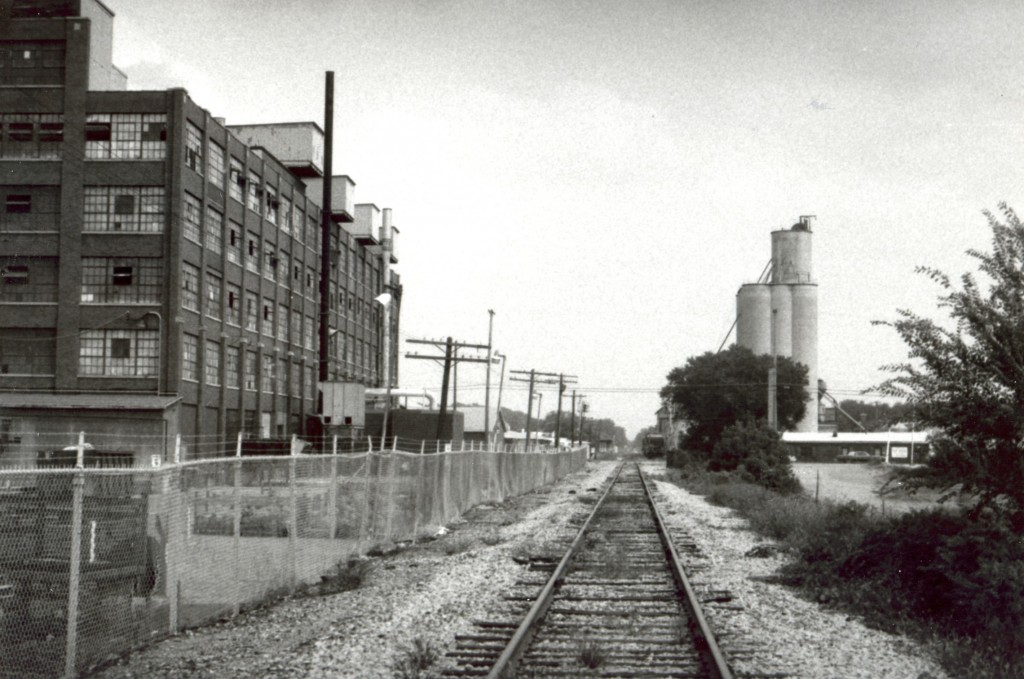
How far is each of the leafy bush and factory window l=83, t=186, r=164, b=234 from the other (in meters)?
27.2

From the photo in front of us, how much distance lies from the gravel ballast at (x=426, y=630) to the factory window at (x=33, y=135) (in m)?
37.2

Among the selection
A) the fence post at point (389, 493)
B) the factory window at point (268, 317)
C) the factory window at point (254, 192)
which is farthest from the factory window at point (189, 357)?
the fence post at point (389, 493)

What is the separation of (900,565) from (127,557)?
27.8ft

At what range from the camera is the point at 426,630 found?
33.2 ft

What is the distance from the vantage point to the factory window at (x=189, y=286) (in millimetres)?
47719

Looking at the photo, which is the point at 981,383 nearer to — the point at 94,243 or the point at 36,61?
the point at 94,243

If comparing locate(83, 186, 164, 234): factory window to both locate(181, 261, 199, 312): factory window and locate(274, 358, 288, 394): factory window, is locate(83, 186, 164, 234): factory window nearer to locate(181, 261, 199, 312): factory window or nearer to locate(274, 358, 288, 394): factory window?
locate(181, 261, 199, 312): factory window

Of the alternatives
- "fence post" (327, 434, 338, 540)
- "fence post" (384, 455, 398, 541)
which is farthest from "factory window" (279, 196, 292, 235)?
"fence post" (327, 434, 338, 540)

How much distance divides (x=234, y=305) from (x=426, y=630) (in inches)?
1832

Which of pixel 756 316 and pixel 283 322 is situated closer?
pixel 283 322

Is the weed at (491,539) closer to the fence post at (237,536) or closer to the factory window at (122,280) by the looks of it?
the fence post at (237,536)

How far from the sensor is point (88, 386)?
152 feet

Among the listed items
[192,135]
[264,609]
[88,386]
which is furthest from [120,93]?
[264,609]

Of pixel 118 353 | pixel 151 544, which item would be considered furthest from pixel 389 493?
pixel 118 353
